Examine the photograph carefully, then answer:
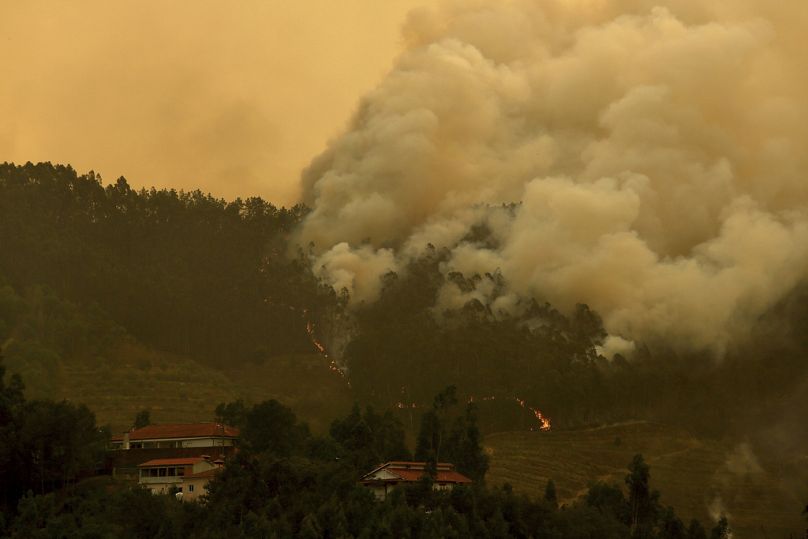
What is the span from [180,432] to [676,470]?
133 ft

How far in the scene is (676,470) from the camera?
125625 mm

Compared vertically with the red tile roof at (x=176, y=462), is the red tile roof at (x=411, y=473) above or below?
below

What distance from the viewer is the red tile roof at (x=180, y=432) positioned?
4528 inches

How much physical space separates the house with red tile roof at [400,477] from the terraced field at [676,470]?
1399 centimetres

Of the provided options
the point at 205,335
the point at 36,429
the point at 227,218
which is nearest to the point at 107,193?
the point at 227,218

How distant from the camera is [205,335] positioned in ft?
499

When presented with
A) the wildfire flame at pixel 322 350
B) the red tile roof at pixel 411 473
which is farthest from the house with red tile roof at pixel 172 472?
the wildfire flame at pixel 322 350

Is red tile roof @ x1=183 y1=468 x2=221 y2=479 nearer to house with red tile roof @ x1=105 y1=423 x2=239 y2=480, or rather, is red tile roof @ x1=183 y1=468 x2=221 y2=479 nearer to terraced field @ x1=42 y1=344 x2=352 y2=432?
house with red tile roof @ x1=105 y1=423 x2=239 y2=480

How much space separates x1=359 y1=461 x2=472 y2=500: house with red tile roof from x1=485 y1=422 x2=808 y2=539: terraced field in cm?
1399

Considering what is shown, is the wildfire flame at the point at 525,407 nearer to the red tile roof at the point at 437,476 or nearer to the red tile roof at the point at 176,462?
the red tile roof at the point at 437,476

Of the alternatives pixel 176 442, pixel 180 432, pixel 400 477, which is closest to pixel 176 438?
pixel 176 442

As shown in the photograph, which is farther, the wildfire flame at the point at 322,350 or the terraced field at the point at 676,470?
Result: the wildfire flame at the point at 322,350

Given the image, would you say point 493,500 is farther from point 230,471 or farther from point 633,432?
point 633,432

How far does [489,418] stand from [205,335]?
34.1 m
